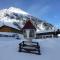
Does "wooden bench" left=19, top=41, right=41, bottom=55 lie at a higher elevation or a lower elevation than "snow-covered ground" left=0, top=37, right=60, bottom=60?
higher

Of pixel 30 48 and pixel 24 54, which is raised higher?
pixel 30 48

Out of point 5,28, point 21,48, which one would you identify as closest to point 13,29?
point 5,28

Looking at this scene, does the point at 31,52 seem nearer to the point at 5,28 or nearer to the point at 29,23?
the point at 29,23

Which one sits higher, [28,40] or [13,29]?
[13,29]

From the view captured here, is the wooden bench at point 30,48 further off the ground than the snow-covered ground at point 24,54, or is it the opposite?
the wooden bench at point 30,48

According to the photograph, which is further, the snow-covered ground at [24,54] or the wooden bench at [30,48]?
the wooden bench at [30,48]

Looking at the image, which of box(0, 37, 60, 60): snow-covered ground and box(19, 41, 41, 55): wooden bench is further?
box(19, 41, 41, 55): wooden bench

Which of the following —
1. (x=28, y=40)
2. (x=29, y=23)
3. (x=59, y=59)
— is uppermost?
(x=29, y=23)

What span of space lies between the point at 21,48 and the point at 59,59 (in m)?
4.19

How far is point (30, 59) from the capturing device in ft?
43.4

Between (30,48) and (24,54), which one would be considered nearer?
(24,54)

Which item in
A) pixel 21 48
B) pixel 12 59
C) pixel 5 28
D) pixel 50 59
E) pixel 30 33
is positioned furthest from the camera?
pixel 5 28

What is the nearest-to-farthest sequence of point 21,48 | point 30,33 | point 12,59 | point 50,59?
point 12,59 < point 50,59 < point 30,33 < point 21,48

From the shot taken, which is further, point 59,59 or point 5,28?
point 5,28
